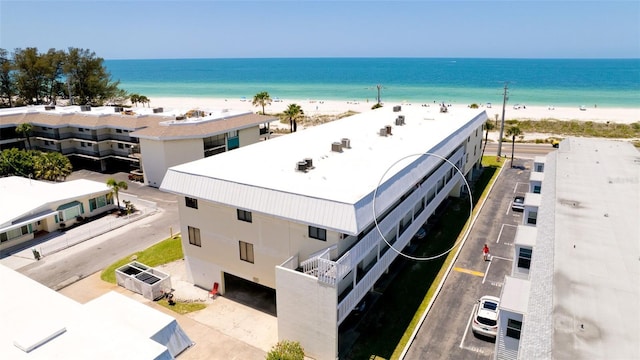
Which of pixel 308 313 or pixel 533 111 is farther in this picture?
pixel 533 111

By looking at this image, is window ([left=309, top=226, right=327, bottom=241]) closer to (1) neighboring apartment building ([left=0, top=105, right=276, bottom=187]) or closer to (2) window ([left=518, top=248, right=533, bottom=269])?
(2) window ([left=518, top=248, right=533, bottom=269])

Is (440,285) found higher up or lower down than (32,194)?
lower down

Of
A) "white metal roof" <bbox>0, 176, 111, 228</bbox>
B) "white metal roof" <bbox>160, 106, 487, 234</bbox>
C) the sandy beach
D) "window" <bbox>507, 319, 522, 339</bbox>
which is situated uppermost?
"white metal roof" <bbox>160, 106, 487, 234</bbox>

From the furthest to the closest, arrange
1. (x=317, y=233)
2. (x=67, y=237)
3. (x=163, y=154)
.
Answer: (x=163, y=154), (x=67, y=237), (x=317, y=233)

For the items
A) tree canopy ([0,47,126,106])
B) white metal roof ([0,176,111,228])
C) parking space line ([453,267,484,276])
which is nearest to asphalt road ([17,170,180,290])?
white metal roof ([0,176,111,228])

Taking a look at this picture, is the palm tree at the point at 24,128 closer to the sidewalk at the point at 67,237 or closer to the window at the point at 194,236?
the sidewalk at the point at 67,237

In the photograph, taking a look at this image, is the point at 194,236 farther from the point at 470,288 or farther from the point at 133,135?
the point at 133,135

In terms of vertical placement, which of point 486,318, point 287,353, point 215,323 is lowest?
point 215,323

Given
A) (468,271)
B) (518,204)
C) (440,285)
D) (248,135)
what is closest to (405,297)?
(440,285)
